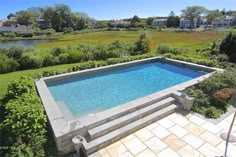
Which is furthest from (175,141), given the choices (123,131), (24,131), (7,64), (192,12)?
(192,12)

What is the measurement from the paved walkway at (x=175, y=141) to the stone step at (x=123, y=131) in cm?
10

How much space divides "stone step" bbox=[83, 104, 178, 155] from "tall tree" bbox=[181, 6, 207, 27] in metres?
82.6

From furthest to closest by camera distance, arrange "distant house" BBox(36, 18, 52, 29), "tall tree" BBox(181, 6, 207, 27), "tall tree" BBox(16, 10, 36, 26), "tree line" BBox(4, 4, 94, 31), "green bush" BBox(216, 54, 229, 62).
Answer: "tall tree" BBox(181, 6, 207, 27), "tall tree" BBox(16, 10, 36, 26), "distant house" BBox(36, 18, 52, 29), "tree line" BBox(4, 4, 94, 31), "green bush" BBox(216, 54, 229, 62)

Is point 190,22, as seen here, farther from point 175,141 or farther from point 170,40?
point 175,141

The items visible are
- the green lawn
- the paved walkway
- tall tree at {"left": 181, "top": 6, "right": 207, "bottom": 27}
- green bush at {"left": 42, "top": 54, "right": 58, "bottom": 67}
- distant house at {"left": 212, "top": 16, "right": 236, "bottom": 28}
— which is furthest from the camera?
tall tree at {"left": 181, "top": 6, "right": 207, "bottom": 27}

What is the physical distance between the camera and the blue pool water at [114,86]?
22.1 feet

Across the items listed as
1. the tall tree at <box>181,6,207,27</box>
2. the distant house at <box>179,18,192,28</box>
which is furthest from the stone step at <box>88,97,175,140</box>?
the tall tree at <box>181,6,207,27</box>

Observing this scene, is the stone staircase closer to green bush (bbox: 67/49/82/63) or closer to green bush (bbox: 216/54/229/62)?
green bush (bbox: 216/54/229/62)

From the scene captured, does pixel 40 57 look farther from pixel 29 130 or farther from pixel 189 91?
pixel 189 91

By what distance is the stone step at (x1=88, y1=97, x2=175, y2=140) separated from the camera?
4221 millimetres

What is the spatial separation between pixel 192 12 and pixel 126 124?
84372 millimetres

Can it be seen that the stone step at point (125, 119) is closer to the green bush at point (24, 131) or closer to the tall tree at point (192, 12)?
the green bush at point (24, 131)

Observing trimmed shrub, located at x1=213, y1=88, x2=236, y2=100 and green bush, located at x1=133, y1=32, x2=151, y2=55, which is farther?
green bush, located at x1=133, y1=32, x2=151, y2=55

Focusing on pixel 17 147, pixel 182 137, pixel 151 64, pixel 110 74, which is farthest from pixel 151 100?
pixel 151 64
